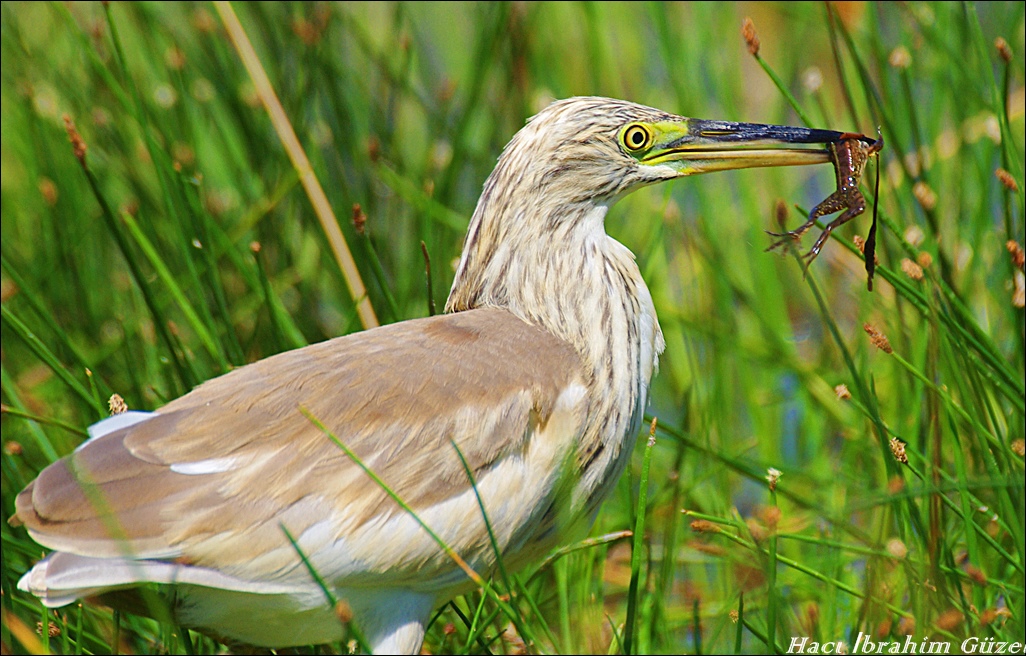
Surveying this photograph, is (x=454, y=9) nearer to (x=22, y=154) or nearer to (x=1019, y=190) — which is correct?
(x=22, y=154)

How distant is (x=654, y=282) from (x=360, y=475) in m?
2.12

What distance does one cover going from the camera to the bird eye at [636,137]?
242 centimetres

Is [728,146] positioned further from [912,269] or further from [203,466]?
[203,466]

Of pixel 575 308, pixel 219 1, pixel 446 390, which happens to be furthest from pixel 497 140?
pixel 446 390

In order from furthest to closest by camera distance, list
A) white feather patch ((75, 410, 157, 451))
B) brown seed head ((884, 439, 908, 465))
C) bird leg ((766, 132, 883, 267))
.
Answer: bird leg ((766, 132, 883, 267)) < white feather patch ((75, 410, 157, 451)) < brown seed head ((884, 439, 908, 465))

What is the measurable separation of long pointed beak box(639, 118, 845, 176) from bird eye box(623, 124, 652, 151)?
0.02 m

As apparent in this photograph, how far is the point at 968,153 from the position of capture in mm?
3598

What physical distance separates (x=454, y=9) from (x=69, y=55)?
167 cm

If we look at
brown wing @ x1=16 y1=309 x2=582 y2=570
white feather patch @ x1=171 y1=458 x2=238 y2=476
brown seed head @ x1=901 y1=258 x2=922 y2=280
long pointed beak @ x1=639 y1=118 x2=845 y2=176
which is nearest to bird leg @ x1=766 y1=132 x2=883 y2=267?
long pointed beak @ x1=639 y1=118 x2=845 y2=176

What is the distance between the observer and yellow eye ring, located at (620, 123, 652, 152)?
95.1 inches

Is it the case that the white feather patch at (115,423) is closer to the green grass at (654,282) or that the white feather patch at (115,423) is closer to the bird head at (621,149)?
the green grass at (654,282)

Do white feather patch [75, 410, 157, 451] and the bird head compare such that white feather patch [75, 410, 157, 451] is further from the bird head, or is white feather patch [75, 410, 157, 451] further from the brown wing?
the bird head

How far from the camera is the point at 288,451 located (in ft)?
6.59

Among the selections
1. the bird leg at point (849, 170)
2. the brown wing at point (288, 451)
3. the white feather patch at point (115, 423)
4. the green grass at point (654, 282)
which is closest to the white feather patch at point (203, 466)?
the brown wing at point (288, 451)
